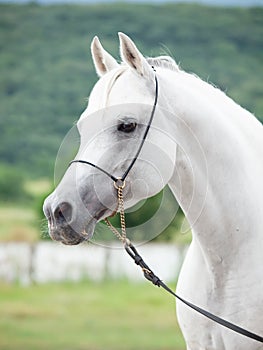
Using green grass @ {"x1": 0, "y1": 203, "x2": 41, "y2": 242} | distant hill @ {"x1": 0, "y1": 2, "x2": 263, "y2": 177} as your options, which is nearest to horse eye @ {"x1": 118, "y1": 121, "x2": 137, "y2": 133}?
green grass @ {"x1": 0, "y1": 203, "x2": 41, "y2": 242}

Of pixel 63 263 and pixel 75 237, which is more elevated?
pixel 75 237

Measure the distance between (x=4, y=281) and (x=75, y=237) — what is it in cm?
703

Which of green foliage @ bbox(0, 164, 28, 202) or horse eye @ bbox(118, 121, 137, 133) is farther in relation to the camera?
green foliage @ bbox(0, 164, 28, 202)

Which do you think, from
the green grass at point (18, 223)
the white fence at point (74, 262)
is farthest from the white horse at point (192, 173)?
the green grass at point (18, 223)

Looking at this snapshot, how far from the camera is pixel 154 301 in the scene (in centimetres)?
830

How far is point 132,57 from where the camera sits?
1901 millimetres

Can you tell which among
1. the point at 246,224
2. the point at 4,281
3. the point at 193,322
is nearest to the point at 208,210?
the point at 246,224

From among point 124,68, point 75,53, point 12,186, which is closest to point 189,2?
point 75,53

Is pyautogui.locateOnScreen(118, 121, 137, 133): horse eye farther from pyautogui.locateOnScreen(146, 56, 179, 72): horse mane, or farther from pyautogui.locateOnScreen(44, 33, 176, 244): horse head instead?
pyautogui.locateOnScreen(146, 56, 179, 72): horse mane

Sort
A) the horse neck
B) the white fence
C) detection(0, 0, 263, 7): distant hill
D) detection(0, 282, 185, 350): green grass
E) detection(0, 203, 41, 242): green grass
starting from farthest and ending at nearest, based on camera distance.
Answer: detection(0, 0, 263, 7): distant hill → detection(0, 203, 41, 242): green grass → the white fence → detection(0, 282, 185, 350): green grass → the horse neck

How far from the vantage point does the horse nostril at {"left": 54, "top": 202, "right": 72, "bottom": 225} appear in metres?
1.82

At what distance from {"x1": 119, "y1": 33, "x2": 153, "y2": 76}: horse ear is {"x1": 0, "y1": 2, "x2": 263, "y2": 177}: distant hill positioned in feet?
33.2

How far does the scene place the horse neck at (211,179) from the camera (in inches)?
78.4

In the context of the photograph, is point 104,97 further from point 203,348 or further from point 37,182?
point 37,182
